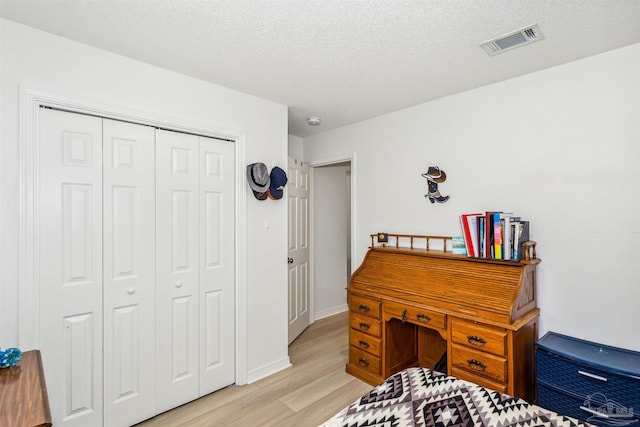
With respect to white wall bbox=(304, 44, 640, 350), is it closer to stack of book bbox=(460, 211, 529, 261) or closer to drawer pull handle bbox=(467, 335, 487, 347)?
stack of book bbox=(460, 211, 529, 261)

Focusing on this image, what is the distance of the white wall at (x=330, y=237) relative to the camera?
4336 millimetres

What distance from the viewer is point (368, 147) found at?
343 centimetres

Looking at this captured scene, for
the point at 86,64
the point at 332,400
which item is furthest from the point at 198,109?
the point at 332,400

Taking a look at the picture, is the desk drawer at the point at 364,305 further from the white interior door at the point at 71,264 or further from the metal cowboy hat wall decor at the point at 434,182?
the white interior door at the point at 71,264

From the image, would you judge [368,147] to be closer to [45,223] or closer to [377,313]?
[377,313]

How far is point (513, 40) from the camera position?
1884mm

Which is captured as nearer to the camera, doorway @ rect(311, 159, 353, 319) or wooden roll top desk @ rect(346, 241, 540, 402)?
wooden roll top desk @ rect(346, 241, 540, 402)

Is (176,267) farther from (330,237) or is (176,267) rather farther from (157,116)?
(330,237)

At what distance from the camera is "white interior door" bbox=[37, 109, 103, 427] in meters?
1.86

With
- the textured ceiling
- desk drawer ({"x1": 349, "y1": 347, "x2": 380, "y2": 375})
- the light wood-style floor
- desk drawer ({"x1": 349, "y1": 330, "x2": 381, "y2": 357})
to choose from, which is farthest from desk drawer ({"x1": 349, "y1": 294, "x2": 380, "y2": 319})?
the textured ceiling

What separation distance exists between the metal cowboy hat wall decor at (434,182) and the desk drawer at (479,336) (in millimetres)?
1069

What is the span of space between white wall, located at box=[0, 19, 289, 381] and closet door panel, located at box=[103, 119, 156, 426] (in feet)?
0.90

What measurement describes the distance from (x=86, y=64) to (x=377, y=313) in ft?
8.77

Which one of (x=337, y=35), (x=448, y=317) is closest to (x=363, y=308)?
(x=448, y=317)
